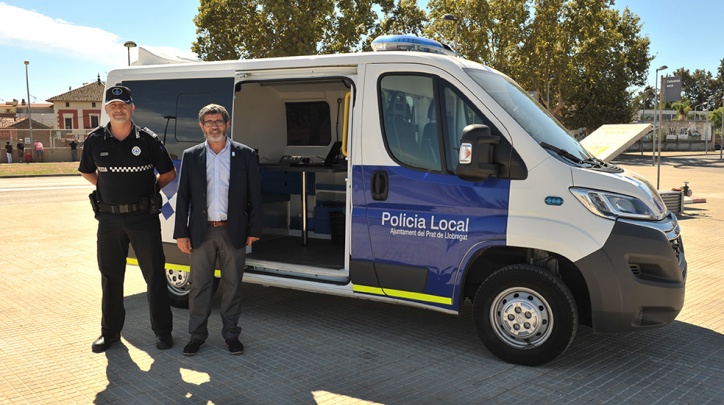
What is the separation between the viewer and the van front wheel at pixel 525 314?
4.56 meters

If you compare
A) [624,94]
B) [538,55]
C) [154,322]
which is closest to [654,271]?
[154,322]

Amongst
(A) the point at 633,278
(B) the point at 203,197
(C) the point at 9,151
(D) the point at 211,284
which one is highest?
(B) the point at 203,197

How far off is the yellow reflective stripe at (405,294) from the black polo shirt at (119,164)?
1.89 m

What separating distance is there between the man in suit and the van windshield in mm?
1932

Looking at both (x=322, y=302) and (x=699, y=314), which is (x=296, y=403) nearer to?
(x=322, y=302)

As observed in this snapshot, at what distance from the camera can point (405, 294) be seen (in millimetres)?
5086

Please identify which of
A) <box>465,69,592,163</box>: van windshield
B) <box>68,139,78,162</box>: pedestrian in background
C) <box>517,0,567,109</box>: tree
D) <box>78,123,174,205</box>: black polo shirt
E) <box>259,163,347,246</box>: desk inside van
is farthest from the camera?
<box>517,0,567,109</box>: tree

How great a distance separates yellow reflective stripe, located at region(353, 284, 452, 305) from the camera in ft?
16.2

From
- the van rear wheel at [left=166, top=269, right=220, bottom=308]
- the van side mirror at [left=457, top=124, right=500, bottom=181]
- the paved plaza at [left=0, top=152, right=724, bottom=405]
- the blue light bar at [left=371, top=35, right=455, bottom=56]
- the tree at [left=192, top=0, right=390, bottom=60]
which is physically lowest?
the paved plaza at [left=0, top=152, right=724, bottom=405]

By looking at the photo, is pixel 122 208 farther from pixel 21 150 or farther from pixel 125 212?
pixel 21 150

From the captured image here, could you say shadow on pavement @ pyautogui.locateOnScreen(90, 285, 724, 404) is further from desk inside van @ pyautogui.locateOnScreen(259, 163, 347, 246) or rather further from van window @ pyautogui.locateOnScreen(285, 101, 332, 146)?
van window @ pyautogui.locateOnScreen(285, 101, 332, 146)

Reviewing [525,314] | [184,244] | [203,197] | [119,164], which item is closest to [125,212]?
[119,164]

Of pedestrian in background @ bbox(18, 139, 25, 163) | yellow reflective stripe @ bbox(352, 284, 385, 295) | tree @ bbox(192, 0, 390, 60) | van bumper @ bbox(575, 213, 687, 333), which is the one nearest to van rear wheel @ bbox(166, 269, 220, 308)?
yellow reflective stripe @ bbox(352, 284, 385, 295)

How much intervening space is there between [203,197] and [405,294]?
68.7 inches
